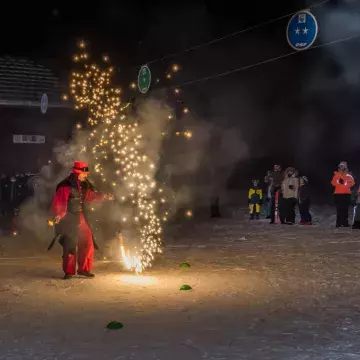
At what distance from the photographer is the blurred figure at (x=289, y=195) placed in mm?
19688

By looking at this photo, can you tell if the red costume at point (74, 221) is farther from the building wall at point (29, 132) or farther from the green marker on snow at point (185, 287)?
the building wall at point (29, 132)

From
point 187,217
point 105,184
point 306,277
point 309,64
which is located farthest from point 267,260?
point 309,64

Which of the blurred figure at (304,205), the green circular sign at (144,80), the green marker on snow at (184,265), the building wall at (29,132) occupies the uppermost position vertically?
the green circular sign at (144,80)

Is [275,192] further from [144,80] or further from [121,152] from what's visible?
[121,152]

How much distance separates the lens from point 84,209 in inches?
409

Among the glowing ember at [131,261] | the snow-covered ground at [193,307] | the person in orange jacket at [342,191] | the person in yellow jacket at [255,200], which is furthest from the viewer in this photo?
the person in yellow jacket at [255,200]

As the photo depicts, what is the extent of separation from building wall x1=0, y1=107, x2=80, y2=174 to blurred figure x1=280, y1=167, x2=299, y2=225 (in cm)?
1253

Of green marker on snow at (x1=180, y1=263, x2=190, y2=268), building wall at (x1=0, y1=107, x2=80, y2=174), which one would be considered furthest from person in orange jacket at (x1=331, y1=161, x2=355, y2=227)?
building wall at (x1=0, y1=107, x2=80, y2=174)

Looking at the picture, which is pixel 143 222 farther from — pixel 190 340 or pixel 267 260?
pixel 190 340

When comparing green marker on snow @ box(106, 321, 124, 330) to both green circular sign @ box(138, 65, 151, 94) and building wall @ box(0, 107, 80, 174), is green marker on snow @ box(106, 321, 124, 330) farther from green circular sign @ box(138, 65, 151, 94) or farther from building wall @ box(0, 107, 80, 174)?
building wall @ box(0, 107, 80, 174)

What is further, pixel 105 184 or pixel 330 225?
pixel 330 225

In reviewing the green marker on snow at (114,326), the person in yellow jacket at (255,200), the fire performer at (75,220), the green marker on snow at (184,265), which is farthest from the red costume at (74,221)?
the person in yellow jacket at (255,200)

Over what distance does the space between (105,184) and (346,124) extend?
820 inches

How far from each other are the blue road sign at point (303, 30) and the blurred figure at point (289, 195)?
610cm
